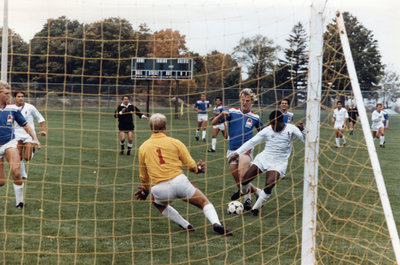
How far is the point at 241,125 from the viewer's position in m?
9.02

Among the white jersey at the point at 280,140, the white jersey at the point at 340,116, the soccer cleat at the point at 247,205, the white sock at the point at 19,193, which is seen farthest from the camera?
the white jersey at the point at 340,116

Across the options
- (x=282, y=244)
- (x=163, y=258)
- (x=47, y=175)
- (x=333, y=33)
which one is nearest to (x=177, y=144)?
(x=163, y=258)

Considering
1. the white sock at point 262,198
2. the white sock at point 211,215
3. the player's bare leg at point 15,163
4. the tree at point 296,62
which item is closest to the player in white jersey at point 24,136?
the player's bare leg at point 15,163

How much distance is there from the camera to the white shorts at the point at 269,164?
7.89 meters

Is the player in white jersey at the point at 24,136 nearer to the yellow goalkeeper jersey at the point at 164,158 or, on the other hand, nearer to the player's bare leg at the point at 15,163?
the player's bare leg at the point at 15,163

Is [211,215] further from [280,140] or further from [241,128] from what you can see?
[241,128]

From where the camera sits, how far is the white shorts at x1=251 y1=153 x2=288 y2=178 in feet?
25.9

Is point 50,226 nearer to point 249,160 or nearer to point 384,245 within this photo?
point 249,160

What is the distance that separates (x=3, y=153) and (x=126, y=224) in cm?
193

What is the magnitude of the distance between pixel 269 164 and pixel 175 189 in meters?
2.23

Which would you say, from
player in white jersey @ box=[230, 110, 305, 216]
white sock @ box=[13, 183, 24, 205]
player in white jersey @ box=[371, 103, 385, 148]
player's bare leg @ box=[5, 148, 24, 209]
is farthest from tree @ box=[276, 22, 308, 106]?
player in white jersey @ box=[371, 103, 385, 148]

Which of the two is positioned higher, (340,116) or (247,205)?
(340,116)

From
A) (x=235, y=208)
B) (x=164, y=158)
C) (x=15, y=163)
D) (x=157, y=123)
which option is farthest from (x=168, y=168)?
(x=15, y=163)

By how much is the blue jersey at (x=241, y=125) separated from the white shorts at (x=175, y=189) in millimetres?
2866
